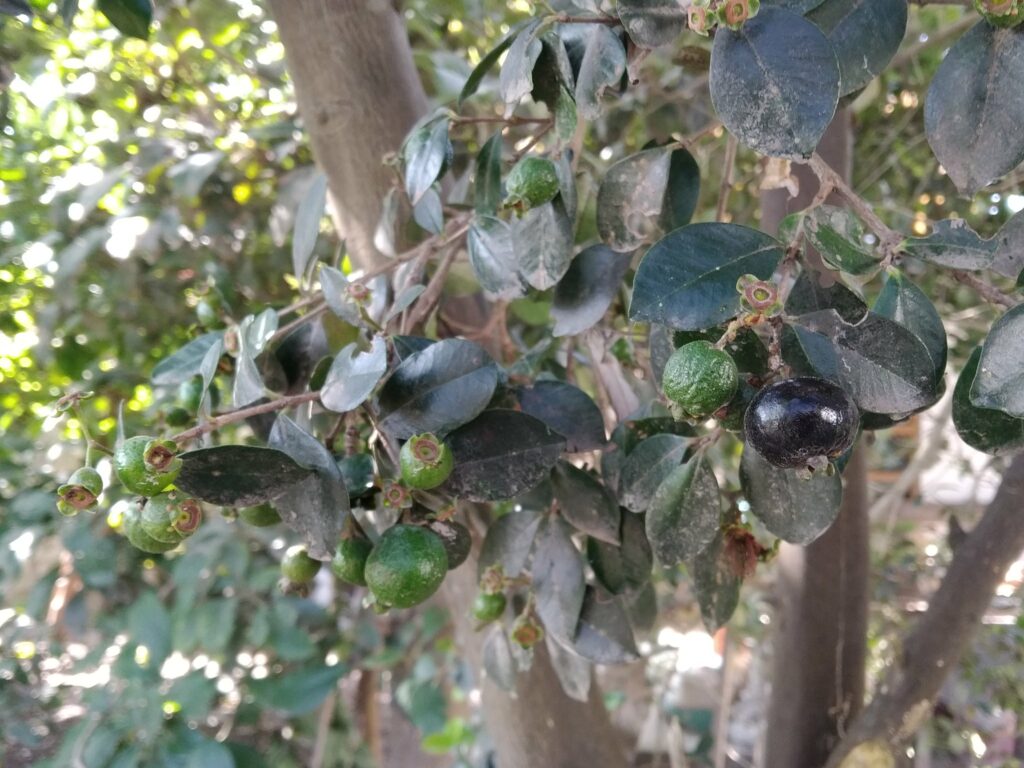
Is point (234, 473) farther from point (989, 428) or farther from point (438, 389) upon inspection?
point (989, 428)

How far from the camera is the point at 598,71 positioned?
1.69 feet

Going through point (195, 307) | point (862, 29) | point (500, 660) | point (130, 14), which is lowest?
point (500, 660)

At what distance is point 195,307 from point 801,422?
1079 mm

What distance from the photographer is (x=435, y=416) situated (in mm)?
523

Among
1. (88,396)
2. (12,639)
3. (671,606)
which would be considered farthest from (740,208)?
(12,639)

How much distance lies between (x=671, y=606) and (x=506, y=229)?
120 cm

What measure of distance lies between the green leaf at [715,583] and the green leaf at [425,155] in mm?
396

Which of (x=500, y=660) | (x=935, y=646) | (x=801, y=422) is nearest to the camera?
(x=801, y=422)

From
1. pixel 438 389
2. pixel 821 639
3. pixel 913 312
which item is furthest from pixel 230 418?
pixel 821 639

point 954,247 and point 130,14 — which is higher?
point 130,14

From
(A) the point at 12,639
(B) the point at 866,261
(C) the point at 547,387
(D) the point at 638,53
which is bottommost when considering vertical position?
(A) the point at 12,639

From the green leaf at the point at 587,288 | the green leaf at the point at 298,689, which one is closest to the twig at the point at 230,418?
the green leaf at the point at 587,288

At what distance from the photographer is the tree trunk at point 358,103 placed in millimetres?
849

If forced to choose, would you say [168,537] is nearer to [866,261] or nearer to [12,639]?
[866,261]
